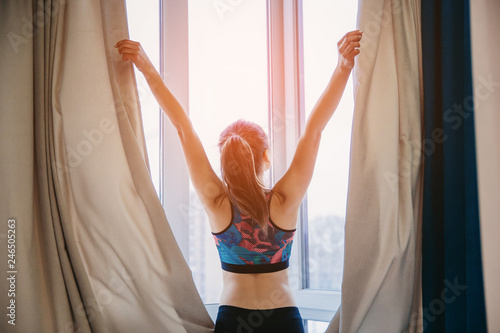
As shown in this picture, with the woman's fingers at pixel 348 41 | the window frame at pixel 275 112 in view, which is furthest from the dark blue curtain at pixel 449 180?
the window frame at pixel 275 112

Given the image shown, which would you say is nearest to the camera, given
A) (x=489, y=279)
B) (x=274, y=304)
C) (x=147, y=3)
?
(x=489, y=279)

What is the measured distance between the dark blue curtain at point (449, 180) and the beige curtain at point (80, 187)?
0.89 metres

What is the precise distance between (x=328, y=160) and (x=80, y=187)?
1.08m

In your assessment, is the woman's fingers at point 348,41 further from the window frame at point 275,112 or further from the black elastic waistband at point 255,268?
the black elastic waistband at point 255,268

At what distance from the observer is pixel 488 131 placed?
131 centimetres

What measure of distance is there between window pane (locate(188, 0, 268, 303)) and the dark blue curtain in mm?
782

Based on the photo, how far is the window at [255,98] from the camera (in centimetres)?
177

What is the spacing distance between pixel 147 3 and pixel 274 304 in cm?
139

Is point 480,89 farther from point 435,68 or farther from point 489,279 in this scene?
point 489,279

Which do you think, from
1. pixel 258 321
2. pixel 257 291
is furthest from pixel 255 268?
pixel 258 321

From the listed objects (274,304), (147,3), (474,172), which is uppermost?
(147,3)

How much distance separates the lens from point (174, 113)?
1564 mm

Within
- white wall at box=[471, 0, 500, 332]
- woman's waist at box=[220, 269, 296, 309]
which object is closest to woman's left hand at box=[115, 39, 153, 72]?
woman's waist at box=[220, 269, 296, 309]

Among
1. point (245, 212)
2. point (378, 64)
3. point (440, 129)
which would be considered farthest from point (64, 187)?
point (440, 129)
